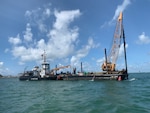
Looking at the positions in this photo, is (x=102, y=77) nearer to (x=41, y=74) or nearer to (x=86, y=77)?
(x=86, y=77)

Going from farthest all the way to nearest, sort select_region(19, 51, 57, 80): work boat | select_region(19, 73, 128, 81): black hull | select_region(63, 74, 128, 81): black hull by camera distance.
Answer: select_region(19, 51, 57, 80): work boat < select_region(19, 73, 128, 81): black hull < select_region(63, 74, 128, 81): black hull

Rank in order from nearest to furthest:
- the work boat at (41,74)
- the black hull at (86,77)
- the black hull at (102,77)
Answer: the black hull at (102,77) → the black hull at (86,77) → the work boat at (41,74)

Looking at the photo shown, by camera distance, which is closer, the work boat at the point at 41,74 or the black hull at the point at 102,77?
the black hull at the point at 102,77

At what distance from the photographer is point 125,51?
100875 mm

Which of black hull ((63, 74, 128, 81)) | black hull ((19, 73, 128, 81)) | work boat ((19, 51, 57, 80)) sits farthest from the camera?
work boat ((19, 51, 57, 80))

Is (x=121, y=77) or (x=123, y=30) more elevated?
(x=123, y=30)

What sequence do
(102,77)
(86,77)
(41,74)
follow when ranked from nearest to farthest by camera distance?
(102,77) → (86,77) → (41,74)

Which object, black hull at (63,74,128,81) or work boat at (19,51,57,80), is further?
work boat at (19,51,57,80)

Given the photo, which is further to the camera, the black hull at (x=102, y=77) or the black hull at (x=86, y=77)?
the black hull at (x=86, y=77)

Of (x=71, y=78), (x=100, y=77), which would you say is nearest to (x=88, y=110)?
(x=100, y=77)

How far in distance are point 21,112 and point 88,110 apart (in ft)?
26.7

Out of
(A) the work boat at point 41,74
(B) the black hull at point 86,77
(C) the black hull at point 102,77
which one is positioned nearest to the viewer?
(C) the black hull at point 102,77

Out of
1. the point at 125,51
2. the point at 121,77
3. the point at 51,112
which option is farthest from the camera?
the point at 125,51

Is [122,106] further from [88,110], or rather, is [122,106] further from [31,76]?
[31,76]
